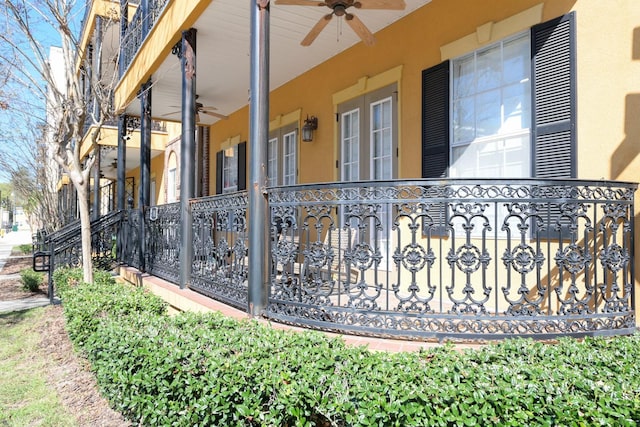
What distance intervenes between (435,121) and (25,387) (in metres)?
5.41

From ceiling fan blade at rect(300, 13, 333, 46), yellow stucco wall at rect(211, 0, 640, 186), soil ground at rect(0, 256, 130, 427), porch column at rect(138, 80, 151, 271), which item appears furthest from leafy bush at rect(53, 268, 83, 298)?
ceiling fan blade at rect(300, 13, 333, 46)

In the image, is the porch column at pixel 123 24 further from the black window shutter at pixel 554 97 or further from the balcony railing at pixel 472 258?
the black window shutter at pixel 554 97

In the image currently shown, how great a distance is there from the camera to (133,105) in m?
9.99

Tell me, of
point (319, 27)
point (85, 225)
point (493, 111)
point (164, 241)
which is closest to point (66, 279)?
point (85, 225)

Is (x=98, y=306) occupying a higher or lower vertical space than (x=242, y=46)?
lower

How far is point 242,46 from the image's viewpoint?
6699 millimetres

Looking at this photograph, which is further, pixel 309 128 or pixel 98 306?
pixel 309 128

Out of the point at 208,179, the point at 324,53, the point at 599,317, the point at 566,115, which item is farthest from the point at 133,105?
the point at 599,317

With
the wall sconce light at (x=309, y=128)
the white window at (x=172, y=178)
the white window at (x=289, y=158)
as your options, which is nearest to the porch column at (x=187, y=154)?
the wall sconce light at (x=309, y=128)

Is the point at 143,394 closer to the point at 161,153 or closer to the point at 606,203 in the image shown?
the point at 606,203

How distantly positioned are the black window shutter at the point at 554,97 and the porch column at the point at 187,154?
4.35 meters

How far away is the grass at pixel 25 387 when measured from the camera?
11.7 ft

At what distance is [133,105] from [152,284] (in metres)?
5.26

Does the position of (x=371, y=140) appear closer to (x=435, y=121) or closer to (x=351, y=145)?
(x=351, y=145)
